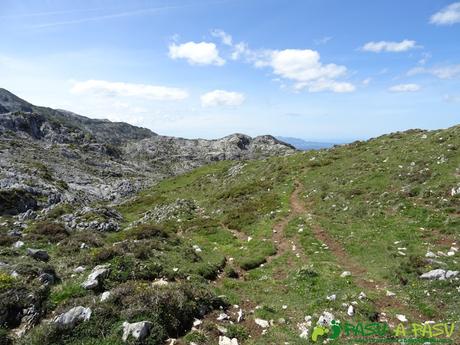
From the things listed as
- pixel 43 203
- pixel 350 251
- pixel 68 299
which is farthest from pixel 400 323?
pixel 43 203

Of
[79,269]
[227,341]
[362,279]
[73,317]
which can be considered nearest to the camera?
[73,317]

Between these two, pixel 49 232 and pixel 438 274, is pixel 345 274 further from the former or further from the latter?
pixel 49 232

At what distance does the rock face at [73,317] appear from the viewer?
12359 millimetres

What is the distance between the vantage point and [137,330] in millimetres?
12336

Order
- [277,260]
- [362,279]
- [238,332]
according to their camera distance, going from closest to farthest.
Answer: [238,332] < [362,279] < [277,260]

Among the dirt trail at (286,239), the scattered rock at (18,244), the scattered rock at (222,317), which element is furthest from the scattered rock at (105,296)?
the dirt trail at (286,239)

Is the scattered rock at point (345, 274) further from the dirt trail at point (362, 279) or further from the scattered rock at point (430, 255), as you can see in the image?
the scattered rock at point (430, 255)

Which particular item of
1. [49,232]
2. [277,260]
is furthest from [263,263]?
[49,232]

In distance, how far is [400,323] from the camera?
14.5 m

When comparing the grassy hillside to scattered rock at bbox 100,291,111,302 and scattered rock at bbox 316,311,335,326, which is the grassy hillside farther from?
scattered rock at bbox 316,311,335,326

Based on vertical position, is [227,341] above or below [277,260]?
above

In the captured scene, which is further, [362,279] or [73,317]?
[362,279]

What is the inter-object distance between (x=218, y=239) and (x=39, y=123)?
6525 inches

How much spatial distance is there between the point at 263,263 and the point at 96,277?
11653 millimetres
